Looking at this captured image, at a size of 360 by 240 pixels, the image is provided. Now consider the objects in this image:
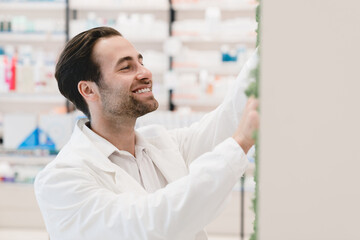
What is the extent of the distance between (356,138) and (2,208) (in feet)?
14.0

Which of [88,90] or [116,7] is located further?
[116,7]

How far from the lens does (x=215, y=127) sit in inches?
63.6

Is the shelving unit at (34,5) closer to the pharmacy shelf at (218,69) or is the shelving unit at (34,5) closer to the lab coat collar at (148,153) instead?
the pharmacy shelf at (218,69)

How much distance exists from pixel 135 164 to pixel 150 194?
50 cm

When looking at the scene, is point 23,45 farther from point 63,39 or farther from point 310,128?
point 310,128

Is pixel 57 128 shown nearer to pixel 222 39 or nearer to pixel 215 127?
pixel 222 39

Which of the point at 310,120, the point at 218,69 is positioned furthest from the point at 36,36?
the point at 310,120

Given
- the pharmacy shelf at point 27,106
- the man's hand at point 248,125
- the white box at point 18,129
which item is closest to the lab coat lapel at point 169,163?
the man's hand at point 248,125

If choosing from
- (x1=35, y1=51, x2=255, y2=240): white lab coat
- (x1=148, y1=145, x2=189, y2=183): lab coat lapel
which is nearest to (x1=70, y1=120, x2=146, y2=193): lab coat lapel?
(x1=35, y1=51, x2=255, y2=240): white lab coat

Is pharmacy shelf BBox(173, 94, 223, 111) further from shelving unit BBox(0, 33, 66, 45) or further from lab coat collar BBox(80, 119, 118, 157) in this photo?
lab coat collar BBox(80, 119, 118, 157)

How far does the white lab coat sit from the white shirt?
0.12ft

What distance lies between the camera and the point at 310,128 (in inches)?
21.8

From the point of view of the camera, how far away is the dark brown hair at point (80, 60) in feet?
5.31

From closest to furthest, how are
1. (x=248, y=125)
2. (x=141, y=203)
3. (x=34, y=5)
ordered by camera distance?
1. (x=248, y=125)
2. (x=141, y=203)
3. (x=34, y=5)
